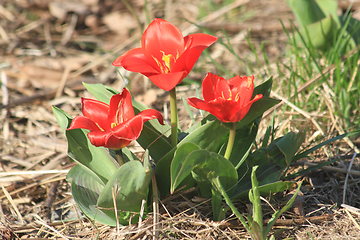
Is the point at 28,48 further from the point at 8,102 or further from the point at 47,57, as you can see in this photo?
the point at 8,102

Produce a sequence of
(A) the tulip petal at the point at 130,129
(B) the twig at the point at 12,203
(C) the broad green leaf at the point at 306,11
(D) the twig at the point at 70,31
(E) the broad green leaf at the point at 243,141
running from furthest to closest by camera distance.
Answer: (D) the twig at the point at 70,31 < (C) the broad green leaf at the point at 306,11 < (B) the twig at the point at 12,203 < (E) the broad green leaf at the point at 243,141 < (A) the tulip petal at the point at 130,129

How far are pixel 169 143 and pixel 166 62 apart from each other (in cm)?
38

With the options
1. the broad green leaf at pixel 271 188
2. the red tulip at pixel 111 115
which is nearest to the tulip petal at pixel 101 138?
the red tulip at pixel 111 115

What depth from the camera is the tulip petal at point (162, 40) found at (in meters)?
1.21

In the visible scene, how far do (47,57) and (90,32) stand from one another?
0.74m

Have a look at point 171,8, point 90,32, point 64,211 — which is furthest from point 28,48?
point 64,211

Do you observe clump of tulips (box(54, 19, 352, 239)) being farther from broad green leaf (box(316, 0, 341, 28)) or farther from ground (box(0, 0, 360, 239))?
broad green leaf (box(316, 0, 341, 28))

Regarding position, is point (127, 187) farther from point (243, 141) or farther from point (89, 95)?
point (89, 95)

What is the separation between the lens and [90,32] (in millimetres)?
3906

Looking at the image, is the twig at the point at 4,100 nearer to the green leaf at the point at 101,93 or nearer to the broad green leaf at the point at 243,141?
the green leaf at the point at 101,93

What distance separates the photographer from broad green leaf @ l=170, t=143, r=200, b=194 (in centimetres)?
116

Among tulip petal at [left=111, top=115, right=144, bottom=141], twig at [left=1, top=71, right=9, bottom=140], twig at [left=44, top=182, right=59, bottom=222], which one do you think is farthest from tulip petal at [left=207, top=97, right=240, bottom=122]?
twig at [left=1, top=71, right=9, bottom=140]

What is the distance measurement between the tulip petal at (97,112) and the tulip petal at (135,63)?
0.17 meters

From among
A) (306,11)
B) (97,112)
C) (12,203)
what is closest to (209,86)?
(97,112)
